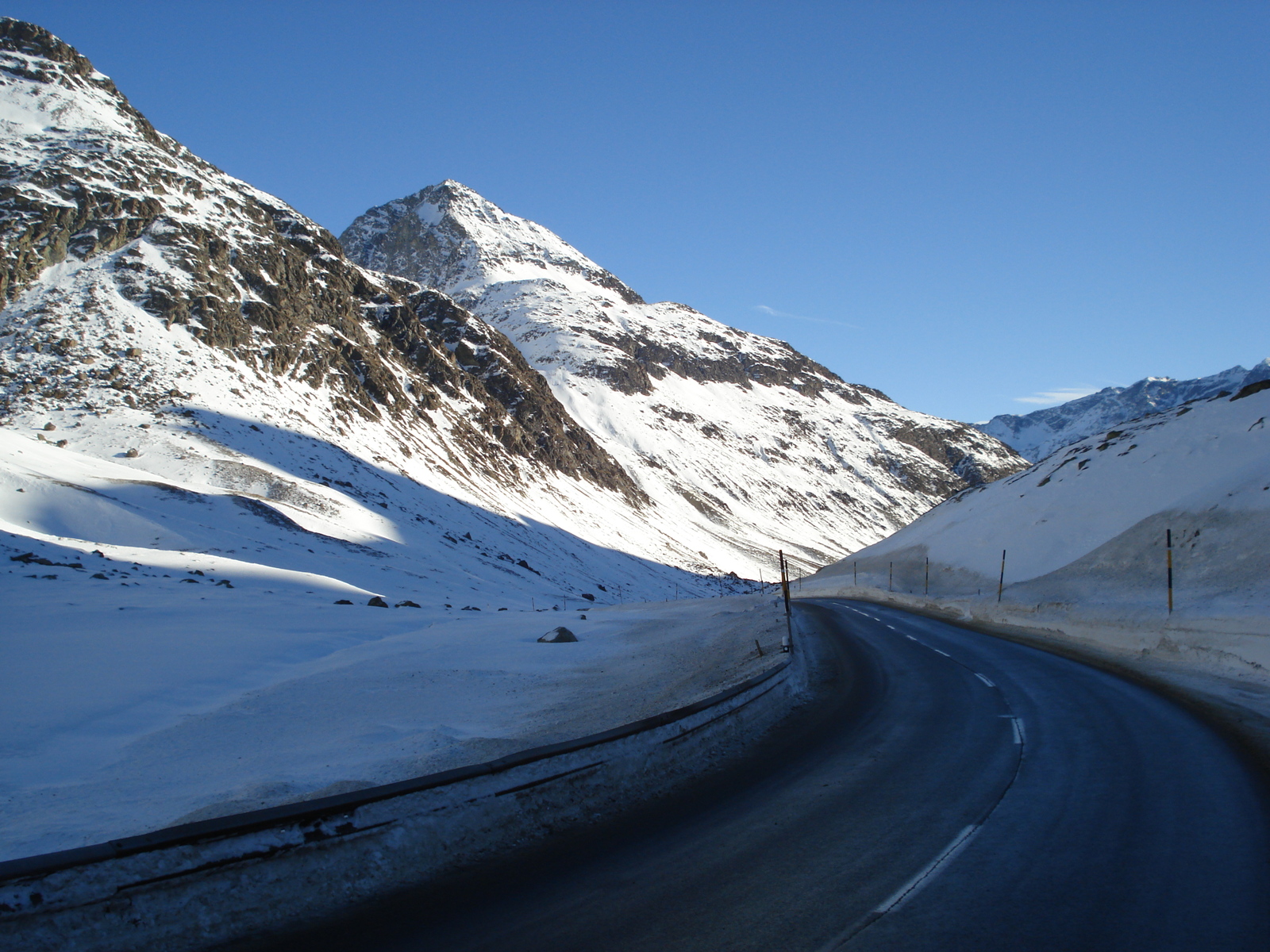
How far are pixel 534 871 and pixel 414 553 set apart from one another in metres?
50.3

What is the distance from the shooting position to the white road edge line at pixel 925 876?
194 inches

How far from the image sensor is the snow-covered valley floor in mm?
8156

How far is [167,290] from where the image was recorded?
77.3m

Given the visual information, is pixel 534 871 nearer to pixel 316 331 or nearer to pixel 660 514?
pixel 316 331

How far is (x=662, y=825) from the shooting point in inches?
262

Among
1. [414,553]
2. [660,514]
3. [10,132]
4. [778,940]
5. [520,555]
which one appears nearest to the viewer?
[778,940]

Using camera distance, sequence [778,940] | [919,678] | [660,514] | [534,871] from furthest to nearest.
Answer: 1. [660,514]
2. [919,678]
3. [534,871]
4. [778,940]

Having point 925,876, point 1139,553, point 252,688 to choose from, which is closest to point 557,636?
point 252,688

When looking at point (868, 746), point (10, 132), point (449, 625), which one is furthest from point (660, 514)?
point (868, 746)

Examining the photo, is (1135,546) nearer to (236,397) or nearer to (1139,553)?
(1139,553)

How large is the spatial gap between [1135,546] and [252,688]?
31913 mm

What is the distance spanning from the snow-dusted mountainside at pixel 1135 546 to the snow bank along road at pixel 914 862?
5417mm

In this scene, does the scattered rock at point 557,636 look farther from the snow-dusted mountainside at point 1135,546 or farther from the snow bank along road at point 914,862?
the snow-dusted mountainside at point 1135,546

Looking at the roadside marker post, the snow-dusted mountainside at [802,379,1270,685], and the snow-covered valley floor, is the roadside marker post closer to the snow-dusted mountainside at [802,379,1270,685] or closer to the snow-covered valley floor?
the snow-covered valley floor
